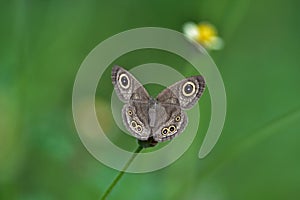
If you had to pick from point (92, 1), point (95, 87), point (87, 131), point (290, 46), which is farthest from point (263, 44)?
point (87, 131)

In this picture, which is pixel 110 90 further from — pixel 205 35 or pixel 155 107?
pixel 155 107

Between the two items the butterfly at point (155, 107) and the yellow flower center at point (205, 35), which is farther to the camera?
the yellow flower center at point (205, 35)

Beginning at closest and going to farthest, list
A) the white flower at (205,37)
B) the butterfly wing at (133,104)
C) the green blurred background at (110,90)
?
the butterfly wing at (133,104) → the green blurred background at (110,90) → the white flower at (205,37)

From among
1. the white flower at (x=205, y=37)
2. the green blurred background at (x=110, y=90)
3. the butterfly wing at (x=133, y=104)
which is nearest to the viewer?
the butterfly wing at (x=133, y=104)

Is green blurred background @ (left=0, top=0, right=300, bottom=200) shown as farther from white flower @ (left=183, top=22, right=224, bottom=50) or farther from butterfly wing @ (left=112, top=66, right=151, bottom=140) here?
butterfly wing @ (left=112, top=66, right=151, bottom=140)

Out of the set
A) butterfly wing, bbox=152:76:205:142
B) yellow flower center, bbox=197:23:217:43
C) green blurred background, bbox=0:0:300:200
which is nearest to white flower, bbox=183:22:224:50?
yellow flower center, bbox=197:23:217:43

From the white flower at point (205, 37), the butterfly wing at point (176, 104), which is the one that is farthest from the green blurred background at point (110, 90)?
the butterfly wing at point (176, 104)

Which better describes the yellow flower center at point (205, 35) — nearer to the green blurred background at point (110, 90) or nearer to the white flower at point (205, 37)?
the white flower at point (205, 37)
